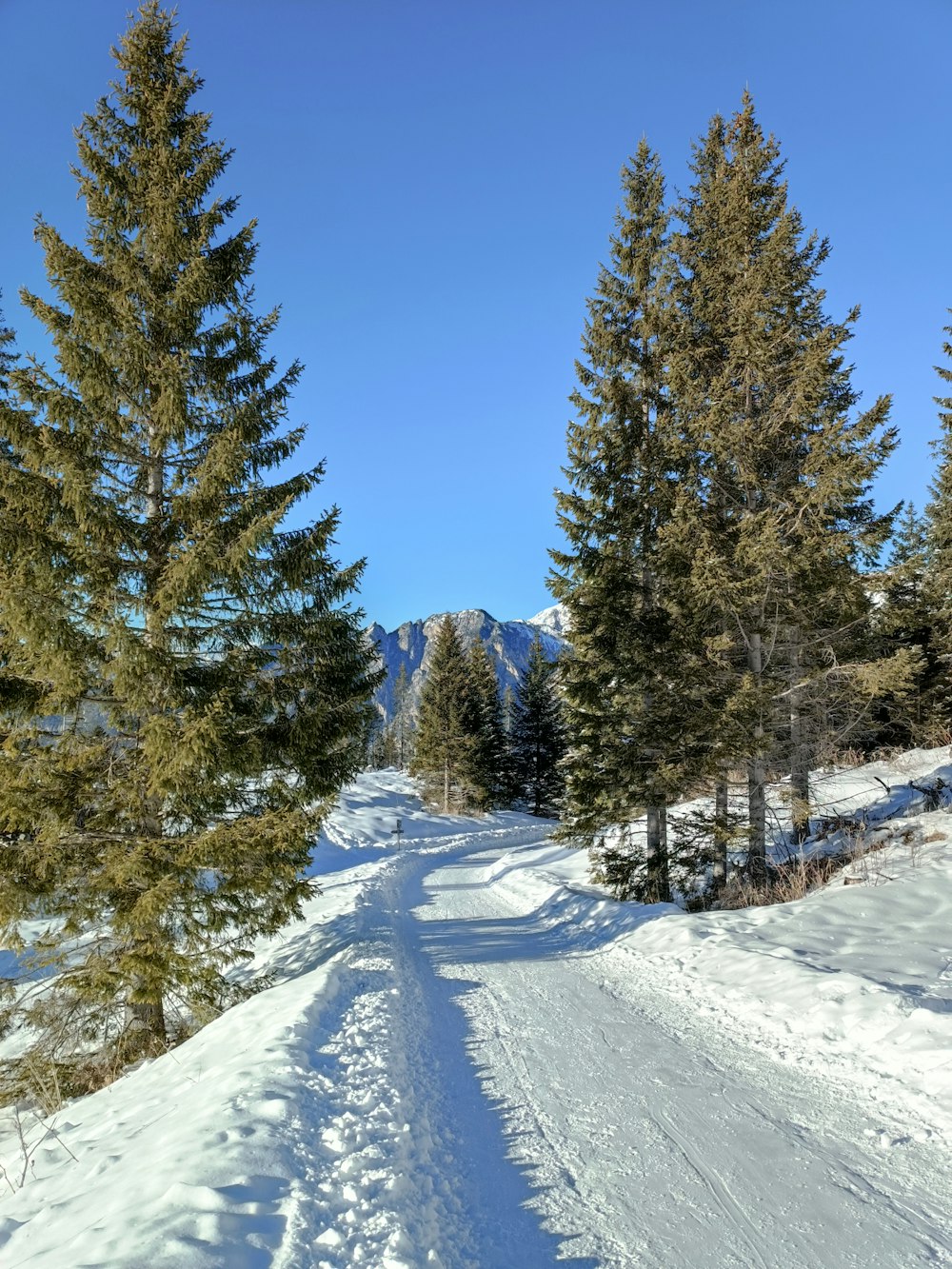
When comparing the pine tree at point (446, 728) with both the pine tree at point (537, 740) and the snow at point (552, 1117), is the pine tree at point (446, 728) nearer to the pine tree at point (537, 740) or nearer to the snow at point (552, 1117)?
the pine tree at point (537, 740)

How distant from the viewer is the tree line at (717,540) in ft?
35.0

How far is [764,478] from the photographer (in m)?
12.0

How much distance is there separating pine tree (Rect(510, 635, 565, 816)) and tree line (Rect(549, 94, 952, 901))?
2833 cm

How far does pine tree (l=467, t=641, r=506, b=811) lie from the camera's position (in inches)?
1540

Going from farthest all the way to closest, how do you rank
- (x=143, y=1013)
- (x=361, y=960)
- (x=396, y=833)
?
(x=396, y=833) < (x=361, y=960) < (x=143, y=1013)

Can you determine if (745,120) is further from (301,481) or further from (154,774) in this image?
(154,774)

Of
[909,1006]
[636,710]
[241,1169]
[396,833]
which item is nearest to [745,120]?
[636,710]

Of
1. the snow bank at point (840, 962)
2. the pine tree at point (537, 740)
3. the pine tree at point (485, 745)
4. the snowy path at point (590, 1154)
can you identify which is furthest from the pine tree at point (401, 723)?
the snowy path at point (590, 1154)

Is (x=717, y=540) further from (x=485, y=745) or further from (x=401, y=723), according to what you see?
(x=401, y=723)

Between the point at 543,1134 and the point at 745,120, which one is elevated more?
the point at 745,120

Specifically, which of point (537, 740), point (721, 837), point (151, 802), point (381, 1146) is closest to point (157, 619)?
point (151, 802)

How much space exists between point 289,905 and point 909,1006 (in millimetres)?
6375

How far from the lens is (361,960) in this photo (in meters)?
8.05

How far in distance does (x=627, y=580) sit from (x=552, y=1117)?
10610 mm
